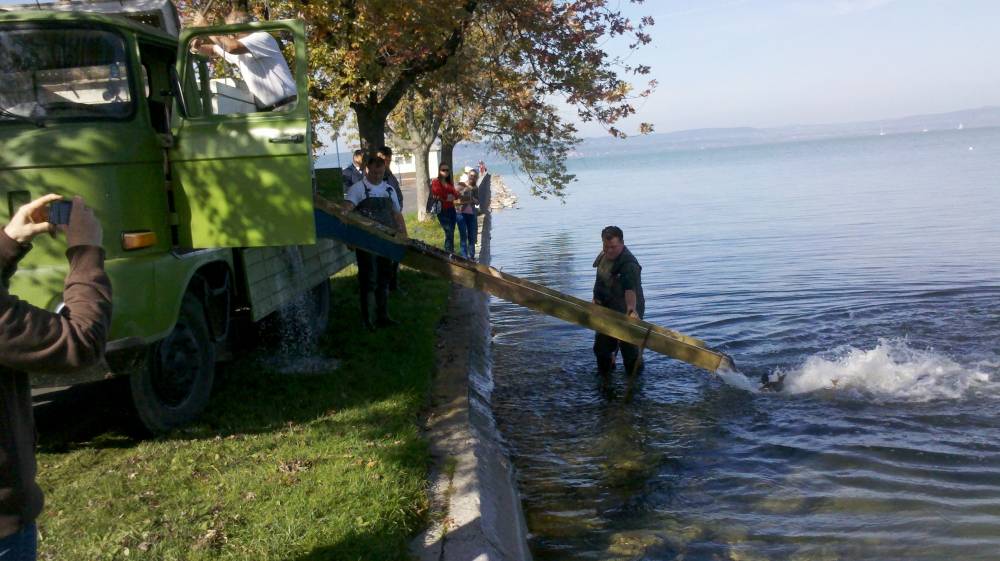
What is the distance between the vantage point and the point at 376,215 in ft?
31.2

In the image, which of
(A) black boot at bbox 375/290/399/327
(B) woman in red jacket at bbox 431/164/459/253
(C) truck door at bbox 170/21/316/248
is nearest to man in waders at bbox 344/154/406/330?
(A) black boot at bbox 375/290/399/327

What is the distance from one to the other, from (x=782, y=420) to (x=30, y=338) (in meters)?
7.17

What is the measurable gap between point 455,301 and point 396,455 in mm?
6640

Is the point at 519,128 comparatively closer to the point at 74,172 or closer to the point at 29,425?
the point at 74,172

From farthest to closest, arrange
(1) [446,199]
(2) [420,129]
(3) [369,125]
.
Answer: (2) [420,129] < (1) [446,199] < (3) [369,125]

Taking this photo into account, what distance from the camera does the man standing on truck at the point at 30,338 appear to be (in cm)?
227

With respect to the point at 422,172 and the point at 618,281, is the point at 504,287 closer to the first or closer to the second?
the point at 618,281

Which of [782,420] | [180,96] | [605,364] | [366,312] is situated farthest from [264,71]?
[782,420]

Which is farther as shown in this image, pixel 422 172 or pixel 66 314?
pixel 422 172

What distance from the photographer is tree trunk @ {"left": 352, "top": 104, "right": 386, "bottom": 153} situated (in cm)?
1255

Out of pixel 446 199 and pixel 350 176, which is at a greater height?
pixel 350 176

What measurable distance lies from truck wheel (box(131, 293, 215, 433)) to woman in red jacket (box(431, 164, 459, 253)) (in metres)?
9.11

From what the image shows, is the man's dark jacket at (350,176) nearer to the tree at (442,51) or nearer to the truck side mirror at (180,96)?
the tree at (442,51)

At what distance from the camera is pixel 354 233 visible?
23.4ft
